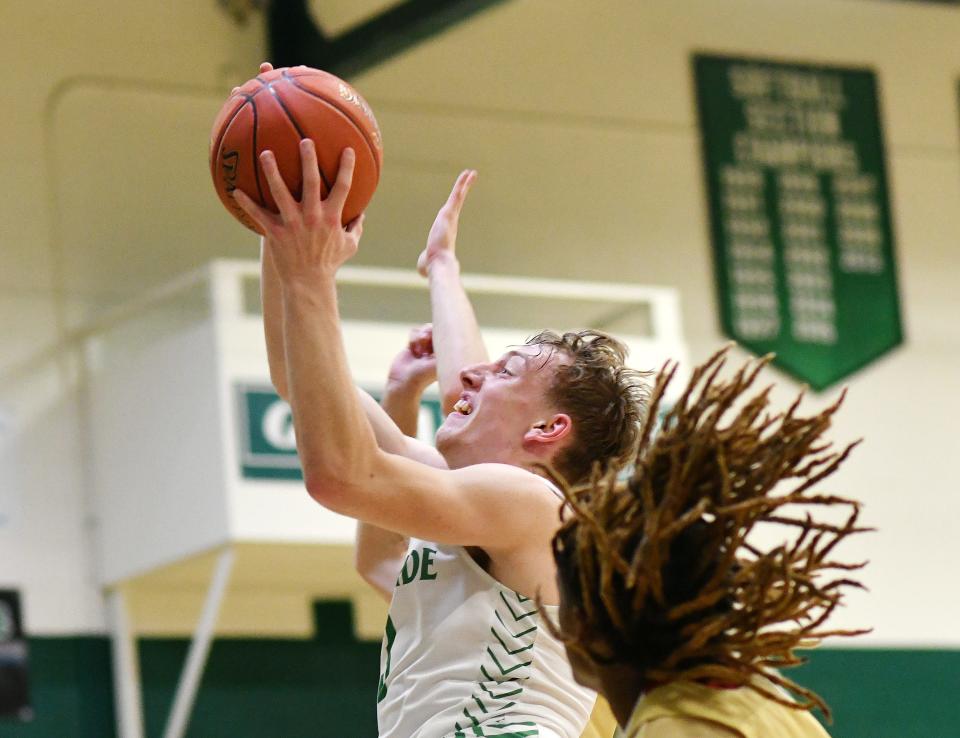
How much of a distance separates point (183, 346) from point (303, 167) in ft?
18.1

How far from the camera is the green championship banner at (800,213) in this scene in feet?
33.8

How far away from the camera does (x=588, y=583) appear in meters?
2.16

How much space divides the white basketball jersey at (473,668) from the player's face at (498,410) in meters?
0.19

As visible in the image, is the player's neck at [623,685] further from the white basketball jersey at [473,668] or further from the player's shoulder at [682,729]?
the white basketball jersey at [473,668]

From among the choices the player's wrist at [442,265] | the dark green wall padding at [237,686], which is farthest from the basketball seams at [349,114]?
the dark green wall padding at [237,686]

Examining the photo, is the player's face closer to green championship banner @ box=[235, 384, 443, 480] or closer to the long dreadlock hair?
the long dreadlock hair

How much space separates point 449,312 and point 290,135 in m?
0.80

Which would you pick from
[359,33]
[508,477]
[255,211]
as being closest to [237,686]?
[359,33]

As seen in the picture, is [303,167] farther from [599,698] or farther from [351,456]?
[599,698]

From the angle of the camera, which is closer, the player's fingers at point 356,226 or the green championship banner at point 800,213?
the player's fingers at point 356,226

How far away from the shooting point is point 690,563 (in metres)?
2.15

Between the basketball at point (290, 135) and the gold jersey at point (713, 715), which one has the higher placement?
the basketball at point (290, 135)

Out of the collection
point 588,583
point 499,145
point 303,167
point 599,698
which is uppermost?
point 499,145

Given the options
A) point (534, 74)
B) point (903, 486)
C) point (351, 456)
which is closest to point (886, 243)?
point (903, 486)
